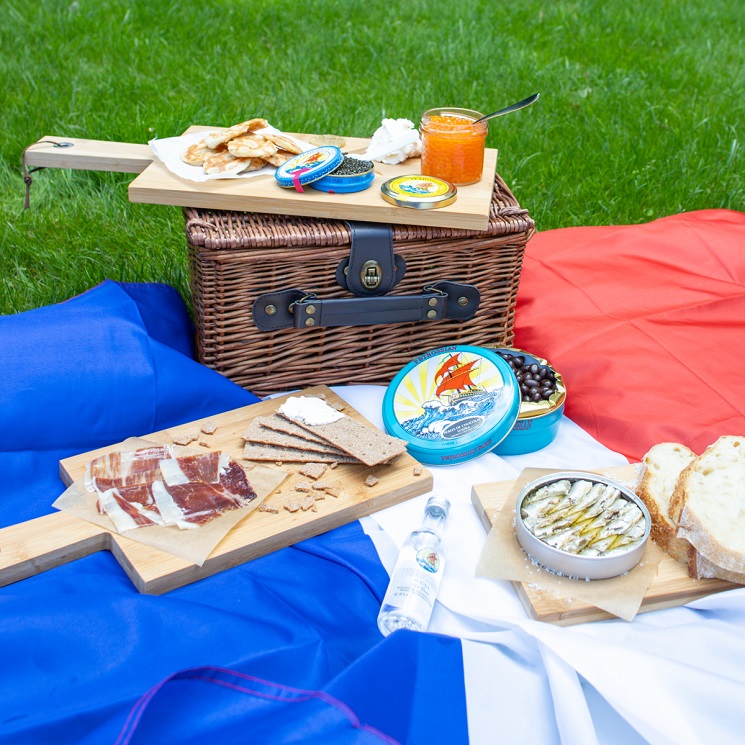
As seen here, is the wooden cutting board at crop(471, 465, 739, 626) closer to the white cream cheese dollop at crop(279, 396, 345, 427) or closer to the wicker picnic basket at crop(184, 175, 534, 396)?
the white cream cheese dollop at crop(279, 396, 345, 427)

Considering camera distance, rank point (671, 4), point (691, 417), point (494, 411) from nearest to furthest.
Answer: point (494, 411) < point (691, 417) < point (671, 4)

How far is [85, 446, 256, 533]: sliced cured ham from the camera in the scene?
168 centimetres

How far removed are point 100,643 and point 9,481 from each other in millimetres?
538

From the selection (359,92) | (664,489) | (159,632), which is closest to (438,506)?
(664,489)

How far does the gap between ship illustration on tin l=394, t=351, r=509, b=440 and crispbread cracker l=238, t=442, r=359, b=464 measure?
222 millimetres

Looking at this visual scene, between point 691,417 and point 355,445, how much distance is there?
2.96 ft

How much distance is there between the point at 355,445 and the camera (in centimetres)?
188

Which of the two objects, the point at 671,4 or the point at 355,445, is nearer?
the point at 355,445

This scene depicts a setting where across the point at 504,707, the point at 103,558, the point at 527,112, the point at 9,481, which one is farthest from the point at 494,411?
the point at 527,112

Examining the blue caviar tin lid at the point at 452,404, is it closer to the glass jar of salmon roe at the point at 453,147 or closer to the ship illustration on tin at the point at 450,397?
the ship illustration on tin at the point at 450,397

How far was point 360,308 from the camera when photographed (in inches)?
85.7

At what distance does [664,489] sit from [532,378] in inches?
18.7

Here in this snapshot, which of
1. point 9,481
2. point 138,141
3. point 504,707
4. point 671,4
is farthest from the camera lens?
point 671,4

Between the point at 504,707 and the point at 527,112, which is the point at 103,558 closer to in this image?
the point at 504,707
